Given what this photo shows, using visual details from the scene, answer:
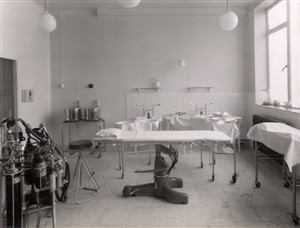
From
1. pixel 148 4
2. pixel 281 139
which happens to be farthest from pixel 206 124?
pixel 148 4

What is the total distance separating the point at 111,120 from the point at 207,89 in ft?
7.18

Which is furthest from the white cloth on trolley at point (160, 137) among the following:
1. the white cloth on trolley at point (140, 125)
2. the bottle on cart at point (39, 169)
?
the bottle on cart at point (39, 169)

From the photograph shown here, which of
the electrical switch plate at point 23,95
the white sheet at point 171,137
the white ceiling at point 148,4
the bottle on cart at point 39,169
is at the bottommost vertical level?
the bottle on cart at point 39,169

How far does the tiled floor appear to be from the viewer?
278 centimetres

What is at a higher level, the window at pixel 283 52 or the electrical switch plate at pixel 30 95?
the window at pixel 283 52

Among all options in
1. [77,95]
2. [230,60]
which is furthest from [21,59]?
[230,60]

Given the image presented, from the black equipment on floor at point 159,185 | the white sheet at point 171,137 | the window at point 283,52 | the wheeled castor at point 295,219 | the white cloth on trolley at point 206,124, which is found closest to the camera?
the wheeled castor at point 295,219

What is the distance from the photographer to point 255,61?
230 inches

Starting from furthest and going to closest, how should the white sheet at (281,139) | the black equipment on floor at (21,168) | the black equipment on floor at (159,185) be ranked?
1. the black equipment on floor at (159,185)
2. the white sheet at (281,139)
3. the black equipment on floor at (21,168)

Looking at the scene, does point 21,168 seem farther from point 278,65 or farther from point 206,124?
point 278,65

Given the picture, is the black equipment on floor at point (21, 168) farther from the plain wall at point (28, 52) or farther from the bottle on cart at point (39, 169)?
the plain wall at point (28, 52)

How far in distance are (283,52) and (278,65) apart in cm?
36

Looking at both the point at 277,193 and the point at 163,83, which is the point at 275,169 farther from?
the point at 163,83

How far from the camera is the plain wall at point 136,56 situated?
6094mm
